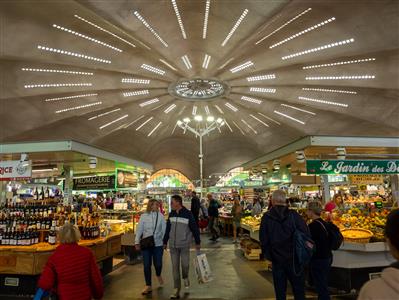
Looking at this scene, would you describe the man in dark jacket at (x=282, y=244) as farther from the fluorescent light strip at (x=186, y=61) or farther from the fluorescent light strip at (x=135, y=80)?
the fluorescent light strip at (x=135, y=80)

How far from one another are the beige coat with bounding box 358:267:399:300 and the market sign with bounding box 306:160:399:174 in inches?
265

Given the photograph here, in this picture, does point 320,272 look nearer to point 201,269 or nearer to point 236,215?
point 201,269

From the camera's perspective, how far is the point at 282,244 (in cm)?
457

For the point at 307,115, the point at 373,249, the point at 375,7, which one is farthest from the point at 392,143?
the point at 307,115

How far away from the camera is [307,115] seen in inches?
1028

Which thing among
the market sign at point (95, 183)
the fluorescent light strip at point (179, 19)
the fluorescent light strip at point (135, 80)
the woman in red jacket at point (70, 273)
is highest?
the fluorescent light strip at point (179, 19)

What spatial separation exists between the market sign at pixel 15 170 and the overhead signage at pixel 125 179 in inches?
158

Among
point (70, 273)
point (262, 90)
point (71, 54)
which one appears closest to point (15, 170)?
point (70, 273)

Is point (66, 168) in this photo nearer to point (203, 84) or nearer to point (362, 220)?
point (362, 220)

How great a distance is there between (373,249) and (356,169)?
7.72 feet

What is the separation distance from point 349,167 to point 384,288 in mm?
7284

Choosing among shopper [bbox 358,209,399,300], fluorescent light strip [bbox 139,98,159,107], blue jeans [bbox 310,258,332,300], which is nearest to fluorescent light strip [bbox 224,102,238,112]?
fluorescent light strip [bbox 139,98,159,107]

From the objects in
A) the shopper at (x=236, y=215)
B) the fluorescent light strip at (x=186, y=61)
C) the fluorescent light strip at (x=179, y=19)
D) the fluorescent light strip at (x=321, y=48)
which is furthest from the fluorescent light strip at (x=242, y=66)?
the shopper at (x=236, y=215)

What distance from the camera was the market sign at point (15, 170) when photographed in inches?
329
